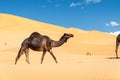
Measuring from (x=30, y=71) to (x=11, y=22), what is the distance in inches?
2582

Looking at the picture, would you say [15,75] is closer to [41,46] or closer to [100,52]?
[41,46]

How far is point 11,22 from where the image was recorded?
81.4 meters

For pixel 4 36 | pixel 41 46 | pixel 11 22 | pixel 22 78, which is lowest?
pixel 22 78

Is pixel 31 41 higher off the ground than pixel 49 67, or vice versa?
pixel 31 41

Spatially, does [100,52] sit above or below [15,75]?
above

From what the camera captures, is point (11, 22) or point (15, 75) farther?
point (11, 22)

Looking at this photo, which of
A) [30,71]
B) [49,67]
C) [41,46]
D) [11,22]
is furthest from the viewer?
[11,22]

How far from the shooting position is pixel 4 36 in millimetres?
60250

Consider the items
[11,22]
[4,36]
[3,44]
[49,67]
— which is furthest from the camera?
[11,22]

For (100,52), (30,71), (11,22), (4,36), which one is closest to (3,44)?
(4,36)

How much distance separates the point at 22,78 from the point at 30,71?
1221 mm

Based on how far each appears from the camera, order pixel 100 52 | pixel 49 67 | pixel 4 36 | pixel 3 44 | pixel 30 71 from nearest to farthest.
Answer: pixel 30 71, pixel 49 67, pixel 100 52, pixel 3 44, pixel 4 36

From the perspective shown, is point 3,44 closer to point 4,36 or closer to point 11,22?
point 4,36

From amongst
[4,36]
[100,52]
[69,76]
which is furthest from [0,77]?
[4,36]
